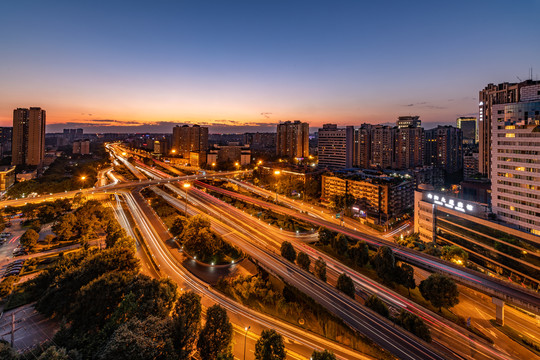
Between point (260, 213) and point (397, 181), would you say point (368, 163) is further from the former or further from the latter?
point (260, 213)

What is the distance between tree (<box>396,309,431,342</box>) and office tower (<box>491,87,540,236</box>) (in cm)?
1588

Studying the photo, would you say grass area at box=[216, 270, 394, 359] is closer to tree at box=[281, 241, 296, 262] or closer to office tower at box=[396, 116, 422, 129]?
tree at box=[281, 241, 296, 262]

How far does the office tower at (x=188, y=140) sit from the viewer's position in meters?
88.9

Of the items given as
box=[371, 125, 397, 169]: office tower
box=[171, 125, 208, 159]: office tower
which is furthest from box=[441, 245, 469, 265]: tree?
box=[171, 125, 208, 159]: office tower

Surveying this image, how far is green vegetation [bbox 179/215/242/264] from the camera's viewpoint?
20.8 meters

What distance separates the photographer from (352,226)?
32.8m

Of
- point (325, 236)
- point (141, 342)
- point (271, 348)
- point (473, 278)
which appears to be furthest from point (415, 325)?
point (141, 342)

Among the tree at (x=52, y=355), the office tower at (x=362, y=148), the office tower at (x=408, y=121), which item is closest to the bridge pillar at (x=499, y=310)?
the tree at (x=52, y=355)

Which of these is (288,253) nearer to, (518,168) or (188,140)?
(518,168)

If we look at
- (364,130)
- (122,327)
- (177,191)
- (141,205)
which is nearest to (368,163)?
(364,130)

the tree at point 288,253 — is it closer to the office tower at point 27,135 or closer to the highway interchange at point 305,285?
the highway interchange at point 305,285

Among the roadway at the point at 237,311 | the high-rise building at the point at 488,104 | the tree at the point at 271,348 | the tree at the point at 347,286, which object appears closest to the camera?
the tree at the point at 271,348

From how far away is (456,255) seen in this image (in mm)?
20500

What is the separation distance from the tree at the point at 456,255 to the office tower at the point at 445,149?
4956 cm
